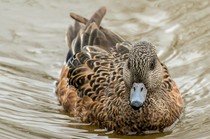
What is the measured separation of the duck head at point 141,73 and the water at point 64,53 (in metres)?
0.65

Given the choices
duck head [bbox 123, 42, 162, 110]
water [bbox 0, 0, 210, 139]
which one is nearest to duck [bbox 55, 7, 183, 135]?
duck head [bbox 123, 42, 162, 110]

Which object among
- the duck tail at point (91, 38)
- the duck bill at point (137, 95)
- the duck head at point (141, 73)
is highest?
the duck tail at point (91, 38)

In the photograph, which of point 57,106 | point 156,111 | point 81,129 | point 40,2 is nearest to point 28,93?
point 57,106

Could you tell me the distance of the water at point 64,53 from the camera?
9.40m

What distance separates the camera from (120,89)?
931 centimetres

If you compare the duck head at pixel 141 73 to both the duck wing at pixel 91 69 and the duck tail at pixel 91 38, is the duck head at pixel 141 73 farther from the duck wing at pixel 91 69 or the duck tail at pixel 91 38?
the duck tail at pixel 91 38

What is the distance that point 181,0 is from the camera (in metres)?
13.1

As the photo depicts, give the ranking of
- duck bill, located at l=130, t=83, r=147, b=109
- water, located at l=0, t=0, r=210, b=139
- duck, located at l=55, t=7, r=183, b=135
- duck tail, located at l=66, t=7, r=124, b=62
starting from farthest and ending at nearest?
duck tail, located at l=66, t=7, r=124, b=62 → water, located at l=0, t=0, r=210, b=139 → duck, located at l=55, t=7, r=183, b=135 → duck bill, located at l=130, t=83, r=147, b=109

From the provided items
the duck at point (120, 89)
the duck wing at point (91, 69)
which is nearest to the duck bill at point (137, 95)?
the duck at point (120, 89)

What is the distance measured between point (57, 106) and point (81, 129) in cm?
89

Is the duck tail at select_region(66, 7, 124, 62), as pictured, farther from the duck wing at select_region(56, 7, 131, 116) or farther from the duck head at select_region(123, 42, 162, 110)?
the duck head at select_region(123, 42, 162, 110)

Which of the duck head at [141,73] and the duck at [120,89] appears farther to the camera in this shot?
the duck at [120,89]

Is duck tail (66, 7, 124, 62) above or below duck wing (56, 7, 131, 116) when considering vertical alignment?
above

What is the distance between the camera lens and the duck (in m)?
8.88
